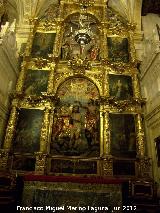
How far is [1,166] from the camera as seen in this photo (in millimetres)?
8930

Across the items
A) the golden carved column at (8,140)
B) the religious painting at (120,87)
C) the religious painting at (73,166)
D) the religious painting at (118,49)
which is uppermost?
the religious painting at (118,49)

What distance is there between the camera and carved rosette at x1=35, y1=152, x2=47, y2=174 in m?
9.07

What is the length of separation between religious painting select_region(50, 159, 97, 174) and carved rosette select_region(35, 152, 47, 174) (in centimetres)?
38

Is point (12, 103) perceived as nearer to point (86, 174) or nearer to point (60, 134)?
point (60, 134)

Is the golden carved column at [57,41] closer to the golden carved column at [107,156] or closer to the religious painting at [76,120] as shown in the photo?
the religious painting at [76,120]

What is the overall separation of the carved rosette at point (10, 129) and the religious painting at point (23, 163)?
1.97 feet

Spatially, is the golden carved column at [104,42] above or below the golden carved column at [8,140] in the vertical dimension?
above

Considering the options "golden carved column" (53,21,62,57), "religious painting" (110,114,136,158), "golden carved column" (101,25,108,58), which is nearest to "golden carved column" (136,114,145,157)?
"religious painting" (110,114,136,158)

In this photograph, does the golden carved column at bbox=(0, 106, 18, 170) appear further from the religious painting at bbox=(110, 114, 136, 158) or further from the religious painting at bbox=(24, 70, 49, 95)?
the religious painting at bbox=(110, 114, 136, 158)

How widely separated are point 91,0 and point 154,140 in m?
8.82

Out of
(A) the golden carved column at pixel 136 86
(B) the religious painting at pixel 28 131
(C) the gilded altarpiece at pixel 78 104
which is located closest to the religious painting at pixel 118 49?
(C) the gilded altarpiece at pixel 78 104

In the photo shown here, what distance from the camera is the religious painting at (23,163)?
914 cm

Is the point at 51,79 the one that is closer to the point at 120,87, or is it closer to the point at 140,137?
the point at 120,87

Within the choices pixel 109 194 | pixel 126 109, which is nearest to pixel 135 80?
pixel 126 109
